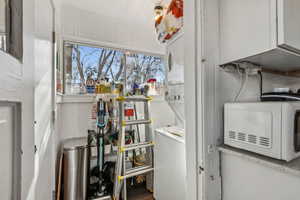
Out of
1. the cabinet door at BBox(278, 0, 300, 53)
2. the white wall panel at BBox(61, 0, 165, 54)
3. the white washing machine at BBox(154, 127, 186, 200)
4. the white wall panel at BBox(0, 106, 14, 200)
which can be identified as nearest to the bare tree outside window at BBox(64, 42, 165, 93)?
the white wall panel at BBox(61, 0, 165, 54)

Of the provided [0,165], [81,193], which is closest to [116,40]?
[81,193]

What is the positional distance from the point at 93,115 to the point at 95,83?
0.46 metres

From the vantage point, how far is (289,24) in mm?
645

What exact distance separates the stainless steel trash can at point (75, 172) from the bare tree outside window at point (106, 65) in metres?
0.77

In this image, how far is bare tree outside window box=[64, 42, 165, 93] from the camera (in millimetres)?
1970

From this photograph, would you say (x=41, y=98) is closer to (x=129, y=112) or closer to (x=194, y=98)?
(x=194, y=98)

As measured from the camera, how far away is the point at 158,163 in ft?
5.08

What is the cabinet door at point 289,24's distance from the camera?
0.62 metres

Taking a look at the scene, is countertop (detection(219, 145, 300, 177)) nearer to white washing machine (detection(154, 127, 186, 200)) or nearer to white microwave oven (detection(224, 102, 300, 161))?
white microwave oven (detection(224, 102, 300, 161))

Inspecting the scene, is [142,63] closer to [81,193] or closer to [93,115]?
[93,115]

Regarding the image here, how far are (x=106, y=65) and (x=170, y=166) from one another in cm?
161

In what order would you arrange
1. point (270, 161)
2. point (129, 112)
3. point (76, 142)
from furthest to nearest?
point (129, 112) < point (76, 142) < point (270, 161)

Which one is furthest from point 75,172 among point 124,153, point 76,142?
point 124,153

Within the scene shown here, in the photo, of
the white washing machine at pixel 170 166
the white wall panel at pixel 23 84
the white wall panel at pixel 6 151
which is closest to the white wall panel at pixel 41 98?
the white wall panel at pixel 23 84
